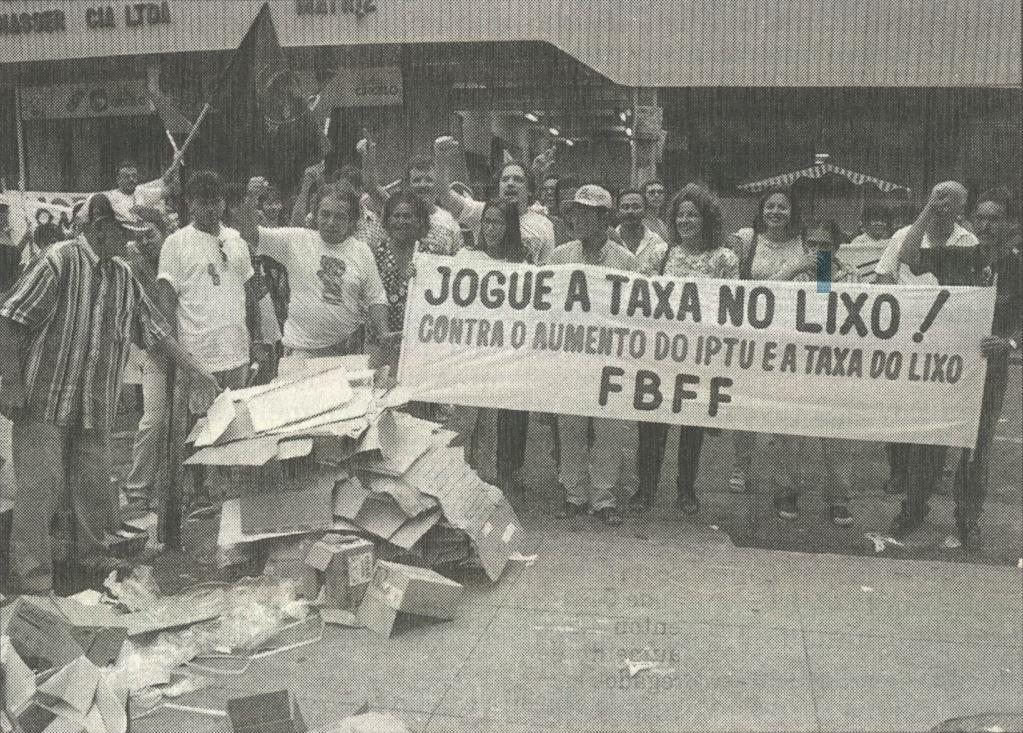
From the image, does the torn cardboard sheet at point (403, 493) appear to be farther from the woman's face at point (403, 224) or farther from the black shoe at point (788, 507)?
the black shoe at point (788, 507)

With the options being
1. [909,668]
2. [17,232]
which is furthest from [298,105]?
[909,668]

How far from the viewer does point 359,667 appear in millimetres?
4324

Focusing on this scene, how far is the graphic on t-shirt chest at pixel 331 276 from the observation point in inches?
245

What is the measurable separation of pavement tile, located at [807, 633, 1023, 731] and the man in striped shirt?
3.55 m

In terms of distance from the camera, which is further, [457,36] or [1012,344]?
[457,36]

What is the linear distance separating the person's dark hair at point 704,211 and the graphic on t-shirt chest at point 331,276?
202 centimetres

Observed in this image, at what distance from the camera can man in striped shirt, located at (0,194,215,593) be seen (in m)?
5.00

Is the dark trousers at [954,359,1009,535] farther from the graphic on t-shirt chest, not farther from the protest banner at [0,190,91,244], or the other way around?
the protest banner at [0,190,91,244]

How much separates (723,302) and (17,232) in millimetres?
5707

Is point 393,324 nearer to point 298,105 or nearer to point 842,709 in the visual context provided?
point 298,105

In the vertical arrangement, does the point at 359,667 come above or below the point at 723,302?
below

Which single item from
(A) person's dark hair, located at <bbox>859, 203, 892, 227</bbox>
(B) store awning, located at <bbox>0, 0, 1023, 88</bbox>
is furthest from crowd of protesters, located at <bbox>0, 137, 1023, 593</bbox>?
(A) person's dark hair, located at <bbox>859, 203, 892, 227</bbox>

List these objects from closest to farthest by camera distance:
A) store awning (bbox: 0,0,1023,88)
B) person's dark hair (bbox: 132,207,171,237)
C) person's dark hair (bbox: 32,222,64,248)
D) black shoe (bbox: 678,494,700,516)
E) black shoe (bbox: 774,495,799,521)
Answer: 1. black shoe (bbox: 774,495,799,521)
2. black shoe (bbox: 678,494,700,516)
3. person's dark hair (bbox: 132,207,171,237)
4. person's dark hair (bbox: 32,222,64,248)
5. store awning (bbox: 0,0,1023,88)

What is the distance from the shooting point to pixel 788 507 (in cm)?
647
